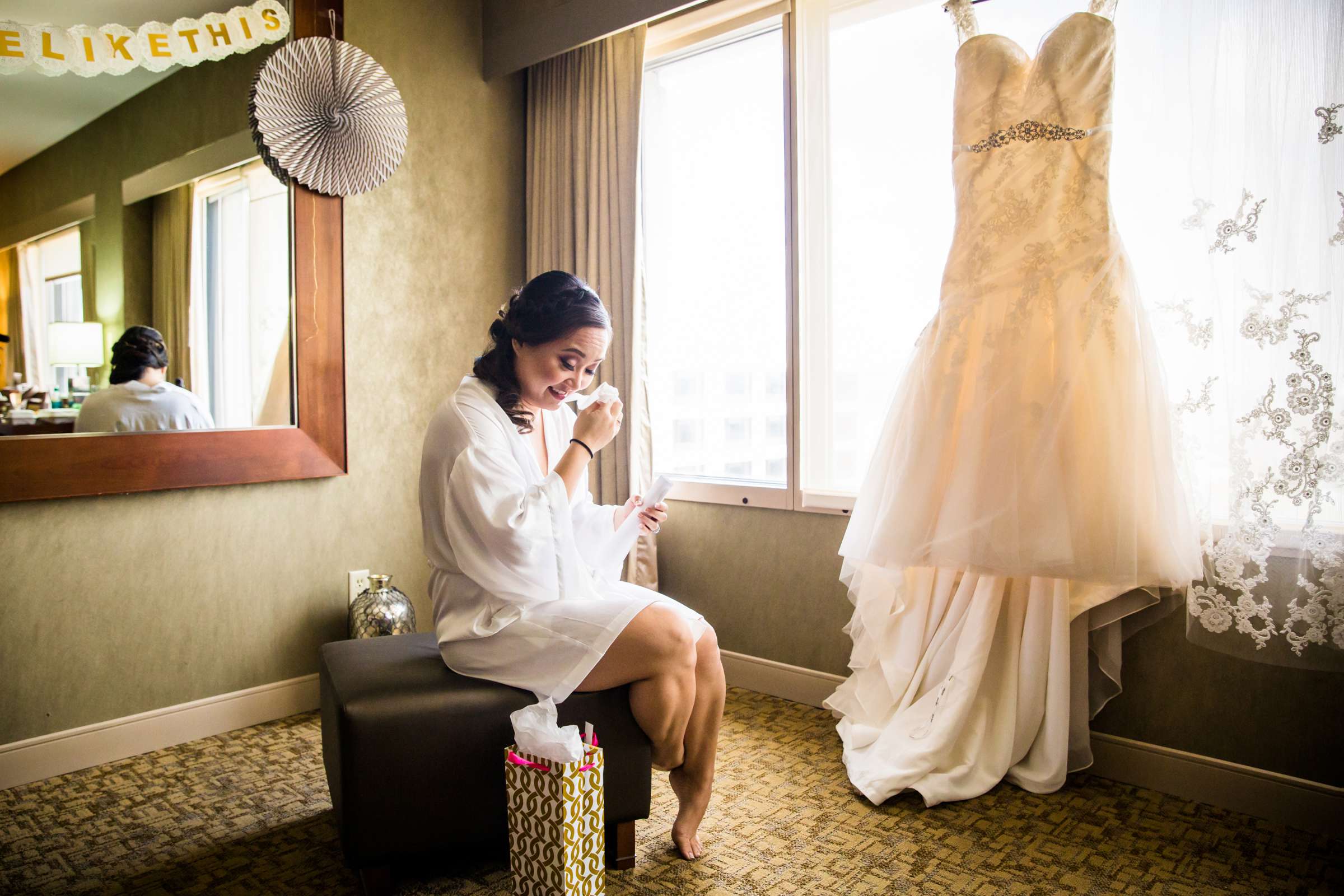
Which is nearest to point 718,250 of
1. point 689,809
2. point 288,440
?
point 288,440

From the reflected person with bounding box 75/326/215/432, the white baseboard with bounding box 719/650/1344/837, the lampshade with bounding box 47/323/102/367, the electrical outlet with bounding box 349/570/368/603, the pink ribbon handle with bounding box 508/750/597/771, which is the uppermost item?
the lampshade with bounding box 47/323/102/367

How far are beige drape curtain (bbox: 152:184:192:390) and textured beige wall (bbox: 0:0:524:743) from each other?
38 cm

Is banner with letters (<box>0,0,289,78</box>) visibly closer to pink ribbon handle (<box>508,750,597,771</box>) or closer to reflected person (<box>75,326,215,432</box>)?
reflected person (<box>75,326,215,432</box>)

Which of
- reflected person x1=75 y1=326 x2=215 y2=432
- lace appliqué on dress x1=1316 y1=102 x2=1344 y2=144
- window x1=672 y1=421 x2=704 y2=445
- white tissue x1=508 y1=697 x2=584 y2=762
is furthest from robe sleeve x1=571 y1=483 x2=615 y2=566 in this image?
lace appliqué on dress x1=1316 y1=102 x2=1344 y2=144

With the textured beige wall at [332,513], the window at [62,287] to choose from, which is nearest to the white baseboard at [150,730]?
the textured beige wall at [332,513]

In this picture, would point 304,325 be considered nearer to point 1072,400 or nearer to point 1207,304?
point 1072,400

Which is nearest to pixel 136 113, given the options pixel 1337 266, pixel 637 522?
pixel 637 522

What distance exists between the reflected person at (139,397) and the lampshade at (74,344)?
41mm

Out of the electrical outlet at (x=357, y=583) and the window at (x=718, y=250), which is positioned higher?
the window at (x=718, y=250)

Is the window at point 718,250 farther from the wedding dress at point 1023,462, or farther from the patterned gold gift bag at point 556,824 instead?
the patterned gold gift bag at point 556,824

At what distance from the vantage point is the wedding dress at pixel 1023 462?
75.2 inches

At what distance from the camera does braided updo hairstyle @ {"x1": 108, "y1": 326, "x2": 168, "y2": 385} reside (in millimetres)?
2336

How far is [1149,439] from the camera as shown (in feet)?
6.22

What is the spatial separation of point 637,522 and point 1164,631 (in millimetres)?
1273
